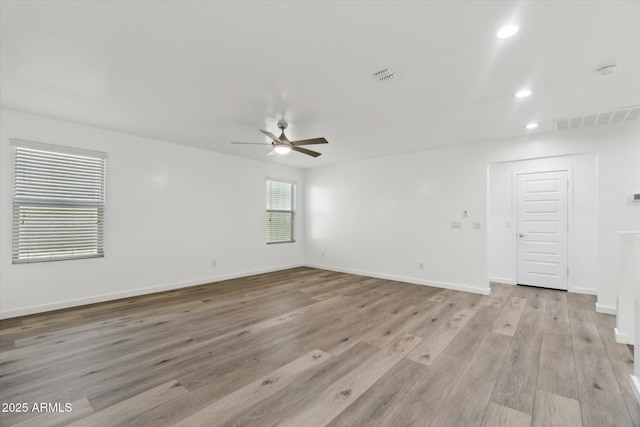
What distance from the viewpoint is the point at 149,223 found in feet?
15.4

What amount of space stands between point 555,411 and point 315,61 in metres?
3.13

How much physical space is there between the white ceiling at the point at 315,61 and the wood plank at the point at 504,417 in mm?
2616

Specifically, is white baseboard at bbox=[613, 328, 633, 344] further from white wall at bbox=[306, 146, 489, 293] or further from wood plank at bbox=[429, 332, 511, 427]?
white wall at bbox=[306, 146, 489, 293]

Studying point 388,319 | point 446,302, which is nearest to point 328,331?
point 388,319

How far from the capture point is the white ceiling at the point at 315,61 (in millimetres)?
1831

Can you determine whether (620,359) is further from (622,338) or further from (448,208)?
(448,208)

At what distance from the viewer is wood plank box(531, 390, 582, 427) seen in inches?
67.1

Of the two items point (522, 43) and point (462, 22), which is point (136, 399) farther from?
point (522, 43)

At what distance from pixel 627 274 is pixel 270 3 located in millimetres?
4119

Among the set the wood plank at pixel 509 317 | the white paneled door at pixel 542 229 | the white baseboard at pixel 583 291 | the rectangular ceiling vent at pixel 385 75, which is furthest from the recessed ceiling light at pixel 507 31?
the white baseboard at pixel 583 291

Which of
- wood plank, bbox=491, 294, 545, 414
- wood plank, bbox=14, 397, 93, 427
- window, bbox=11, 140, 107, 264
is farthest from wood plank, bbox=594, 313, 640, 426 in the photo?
window, bbox=11, 140, 107, 264

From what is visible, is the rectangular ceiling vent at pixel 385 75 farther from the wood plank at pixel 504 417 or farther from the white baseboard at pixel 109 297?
the white baseboard at pixel 109 297

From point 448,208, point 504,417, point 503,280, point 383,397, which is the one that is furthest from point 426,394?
point 503,280

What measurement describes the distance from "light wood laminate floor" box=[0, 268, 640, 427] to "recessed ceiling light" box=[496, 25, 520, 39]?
8.58 feet
